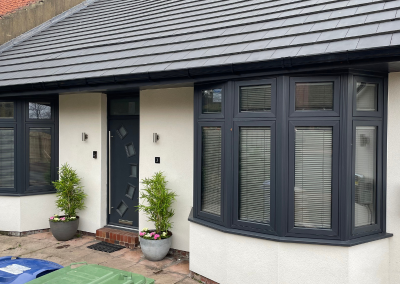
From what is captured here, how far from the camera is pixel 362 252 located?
459 cm

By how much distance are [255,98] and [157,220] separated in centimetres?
294

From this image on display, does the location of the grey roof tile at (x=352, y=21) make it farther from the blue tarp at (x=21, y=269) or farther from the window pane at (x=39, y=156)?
Answer: the window pane at (x=39, y=156)

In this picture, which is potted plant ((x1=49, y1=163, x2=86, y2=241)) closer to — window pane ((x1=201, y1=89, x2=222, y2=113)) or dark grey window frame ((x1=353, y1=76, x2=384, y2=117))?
window pane ((x1=201, y1=89, x2=222, y2=113))

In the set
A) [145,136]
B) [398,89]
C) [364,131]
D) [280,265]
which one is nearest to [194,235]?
[280,265]

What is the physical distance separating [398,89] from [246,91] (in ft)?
6.50

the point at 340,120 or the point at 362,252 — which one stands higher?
the point at 340,120

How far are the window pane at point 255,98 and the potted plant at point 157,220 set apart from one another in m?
2.30

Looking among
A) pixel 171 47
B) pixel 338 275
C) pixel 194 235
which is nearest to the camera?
pixel 338 275

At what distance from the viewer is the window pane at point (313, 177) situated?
4629 millimetres

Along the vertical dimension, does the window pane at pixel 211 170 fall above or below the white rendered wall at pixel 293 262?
above

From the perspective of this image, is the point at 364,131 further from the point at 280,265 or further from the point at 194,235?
the point at 194,235

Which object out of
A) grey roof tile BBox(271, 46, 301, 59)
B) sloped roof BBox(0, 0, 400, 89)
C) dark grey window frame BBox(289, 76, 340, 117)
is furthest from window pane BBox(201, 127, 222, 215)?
grey roof tile BBox(271, 46, 301, 59)

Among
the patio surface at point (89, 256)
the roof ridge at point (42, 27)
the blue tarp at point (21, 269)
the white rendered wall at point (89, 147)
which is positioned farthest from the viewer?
the roof ridge at point (42, 27)

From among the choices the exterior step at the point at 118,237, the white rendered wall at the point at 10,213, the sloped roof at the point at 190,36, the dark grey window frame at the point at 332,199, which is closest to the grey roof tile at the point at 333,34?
the sloped roof at the point at 190,36
